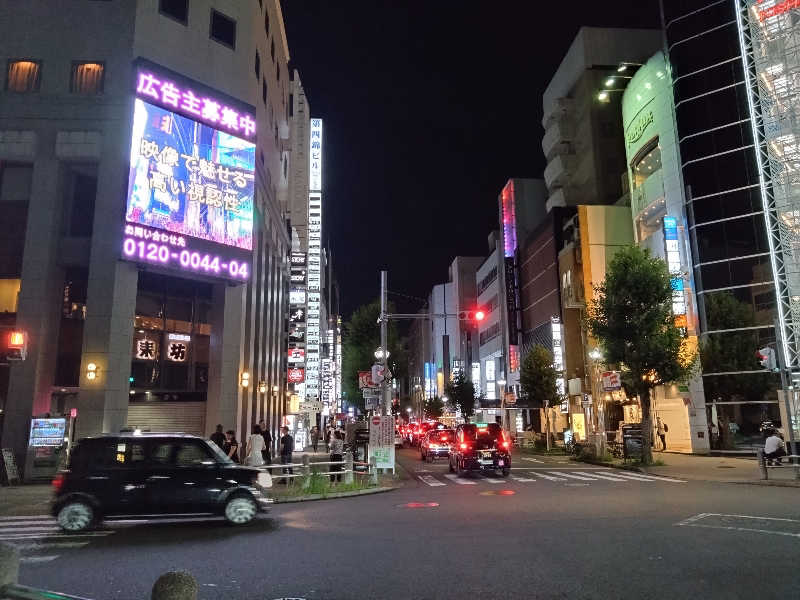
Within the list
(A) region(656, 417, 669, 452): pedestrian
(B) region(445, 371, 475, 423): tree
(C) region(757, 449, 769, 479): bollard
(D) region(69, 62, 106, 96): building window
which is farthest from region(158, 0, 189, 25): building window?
(B) region(445, 371, 475, 423): tree

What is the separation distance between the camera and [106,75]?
79.3 feet

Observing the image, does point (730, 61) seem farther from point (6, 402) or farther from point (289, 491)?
point (6, 402)

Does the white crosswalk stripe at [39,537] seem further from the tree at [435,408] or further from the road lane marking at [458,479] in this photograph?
the tree at [435,408]

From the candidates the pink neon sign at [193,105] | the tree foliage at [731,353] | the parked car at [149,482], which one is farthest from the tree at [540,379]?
the parked car at [149,482]

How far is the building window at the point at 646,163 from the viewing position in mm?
39062

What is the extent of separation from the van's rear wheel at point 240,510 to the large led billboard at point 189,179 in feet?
47.5

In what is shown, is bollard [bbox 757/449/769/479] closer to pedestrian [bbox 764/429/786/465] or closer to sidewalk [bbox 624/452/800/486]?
sidewalk [bbox 624/452/800/486]

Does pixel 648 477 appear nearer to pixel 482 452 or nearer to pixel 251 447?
pixel 482 452

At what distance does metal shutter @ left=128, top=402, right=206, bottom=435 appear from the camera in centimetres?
2644

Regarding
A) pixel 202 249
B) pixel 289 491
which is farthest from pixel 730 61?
pixel 289 491

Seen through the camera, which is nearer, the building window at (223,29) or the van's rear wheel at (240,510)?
the van's rear wheel at (240,510)

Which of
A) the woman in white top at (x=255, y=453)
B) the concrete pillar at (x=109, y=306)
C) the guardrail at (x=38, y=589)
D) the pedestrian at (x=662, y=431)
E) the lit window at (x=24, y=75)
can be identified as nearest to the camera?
the guardrail at (x=38, y=589)

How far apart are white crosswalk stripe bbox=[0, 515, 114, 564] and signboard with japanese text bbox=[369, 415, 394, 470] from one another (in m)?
12.0

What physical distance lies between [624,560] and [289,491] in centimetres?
1105
